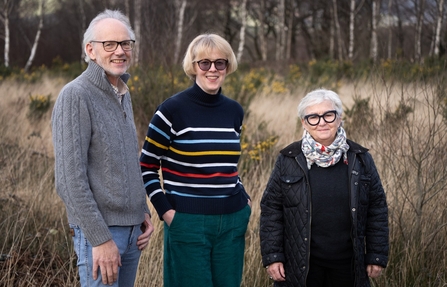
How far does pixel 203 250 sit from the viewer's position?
2.59 m

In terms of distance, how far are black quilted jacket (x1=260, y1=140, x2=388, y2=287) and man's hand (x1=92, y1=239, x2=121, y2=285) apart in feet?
2.90

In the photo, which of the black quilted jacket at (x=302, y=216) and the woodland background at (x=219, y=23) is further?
the woodland background at (x=219, y=23)

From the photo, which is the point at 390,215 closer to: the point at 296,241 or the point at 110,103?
the point at 296,241

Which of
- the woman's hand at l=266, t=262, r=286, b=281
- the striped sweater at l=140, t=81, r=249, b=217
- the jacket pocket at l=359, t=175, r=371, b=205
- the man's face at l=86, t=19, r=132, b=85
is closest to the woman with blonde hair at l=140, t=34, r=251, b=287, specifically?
the striped sweater at l=140, t=81, r=249, b=217

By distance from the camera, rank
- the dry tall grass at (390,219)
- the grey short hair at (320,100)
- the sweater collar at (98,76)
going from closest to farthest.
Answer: the sweater collar at (98,76) → the grey short hair at (320,100) → the dry tall grass at (390,219)

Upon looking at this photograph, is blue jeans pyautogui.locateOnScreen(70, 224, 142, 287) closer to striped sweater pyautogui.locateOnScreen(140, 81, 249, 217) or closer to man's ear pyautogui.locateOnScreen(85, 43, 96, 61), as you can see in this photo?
striped sweater pyautogui.locateOnScreen(140, 81, 249, 217)

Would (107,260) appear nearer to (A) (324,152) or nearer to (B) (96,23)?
(B) (96,23)

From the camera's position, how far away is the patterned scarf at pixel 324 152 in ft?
8.61

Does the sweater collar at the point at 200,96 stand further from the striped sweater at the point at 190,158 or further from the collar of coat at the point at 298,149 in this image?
the collar of coat at the point at 298,149

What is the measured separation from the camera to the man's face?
2.24 m


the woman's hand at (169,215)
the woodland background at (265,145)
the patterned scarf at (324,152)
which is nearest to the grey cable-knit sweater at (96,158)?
the woman's hand at (169,215)

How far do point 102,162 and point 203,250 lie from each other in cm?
73

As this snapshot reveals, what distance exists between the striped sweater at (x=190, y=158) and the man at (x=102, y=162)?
0.25 meters

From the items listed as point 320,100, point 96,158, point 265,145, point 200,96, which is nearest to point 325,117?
point 320,100
